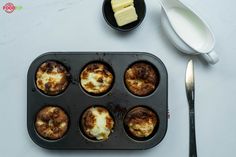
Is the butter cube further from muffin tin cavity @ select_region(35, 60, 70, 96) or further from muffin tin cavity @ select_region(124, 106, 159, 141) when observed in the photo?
muffin tin cavity @ select_region(124, 106, 159, 141)

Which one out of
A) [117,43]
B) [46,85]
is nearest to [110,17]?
A: [117,43]

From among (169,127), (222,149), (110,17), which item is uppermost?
(110,17)

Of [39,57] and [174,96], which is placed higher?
[39,57]

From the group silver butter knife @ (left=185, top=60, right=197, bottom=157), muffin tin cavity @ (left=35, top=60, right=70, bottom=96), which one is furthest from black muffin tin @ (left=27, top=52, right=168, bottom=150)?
silver butter knife @ (left=185, top=60, right=197, bottom=157)

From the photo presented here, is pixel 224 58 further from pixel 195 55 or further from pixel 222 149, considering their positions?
pixel 222 149

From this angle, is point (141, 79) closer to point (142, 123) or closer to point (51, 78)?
point (142, 123)

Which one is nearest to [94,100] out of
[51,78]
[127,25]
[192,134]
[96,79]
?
[96,79]
